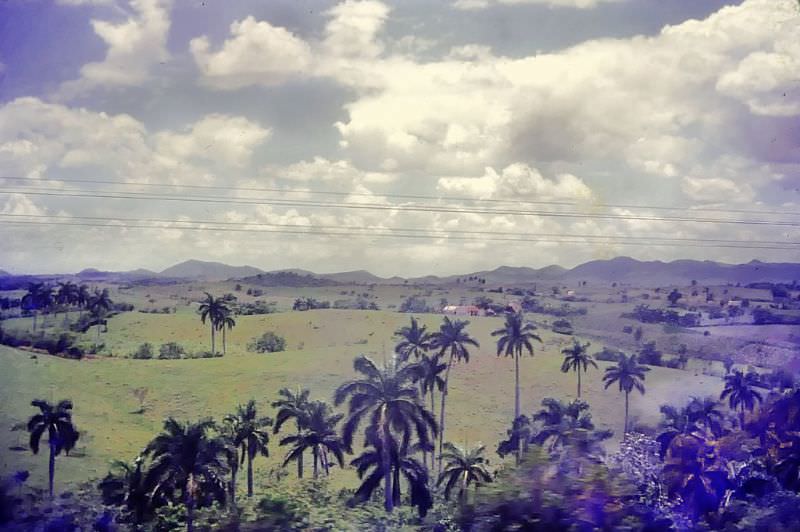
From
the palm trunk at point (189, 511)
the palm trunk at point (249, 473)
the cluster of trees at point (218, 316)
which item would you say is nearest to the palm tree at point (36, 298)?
the cluster of trees at point (218, 316)

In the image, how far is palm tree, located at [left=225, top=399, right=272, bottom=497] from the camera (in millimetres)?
25828

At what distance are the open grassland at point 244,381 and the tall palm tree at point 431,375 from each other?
1.12 meters

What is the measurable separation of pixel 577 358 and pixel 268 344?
13.1 meters

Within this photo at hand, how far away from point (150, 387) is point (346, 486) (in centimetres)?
1083

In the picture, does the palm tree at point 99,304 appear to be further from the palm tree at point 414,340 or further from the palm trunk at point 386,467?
the palm trunk at point 386,467

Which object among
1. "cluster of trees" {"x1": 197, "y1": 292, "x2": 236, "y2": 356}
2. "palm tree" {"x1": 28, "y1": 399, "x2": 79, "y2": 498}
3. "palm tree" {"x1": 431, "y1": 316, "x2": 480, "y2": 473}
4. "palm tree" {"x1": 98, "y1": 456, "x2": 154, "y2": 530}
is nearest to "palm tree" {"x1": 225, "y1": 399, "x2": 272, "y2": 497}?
"palm tree" {"x1": 98, "y1": 456, "x2": 154, "y2": 530}

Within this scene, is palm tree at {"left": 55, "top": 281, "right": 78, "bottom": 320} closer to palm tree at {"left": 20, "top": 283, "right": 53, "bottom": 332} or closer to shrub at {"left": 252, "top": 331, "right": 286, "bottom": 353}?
palm tree at {"left": 20, "top": 283, "right": 53, "bottom": 332}

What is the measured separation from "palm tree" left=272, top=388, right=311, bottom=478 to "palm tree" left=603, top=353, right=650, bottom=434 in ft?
36.3

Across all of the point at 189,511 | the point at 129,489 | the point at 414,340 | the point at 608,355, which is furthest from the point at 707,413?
the point at 129,489

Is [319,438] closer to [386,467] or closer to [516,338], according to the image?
[386,467]

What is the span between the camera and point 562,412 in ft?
93.0

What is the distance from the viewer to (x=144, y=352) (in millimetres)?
34938

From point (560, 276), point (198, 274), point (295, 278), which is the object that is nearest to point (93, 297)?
point (198, 274)

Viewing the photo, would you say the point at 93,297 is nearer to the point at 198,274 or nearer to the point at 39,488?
the point at 198,274
